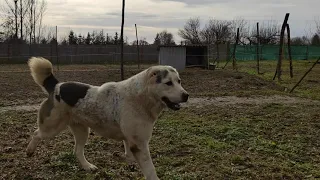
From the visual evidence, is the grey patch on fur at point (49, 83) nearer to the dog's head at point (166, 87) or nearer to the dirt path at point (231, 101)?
the dog's head at point (166, 87)

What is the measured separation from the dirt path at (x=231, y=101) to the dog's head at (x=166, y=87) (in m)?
6.34

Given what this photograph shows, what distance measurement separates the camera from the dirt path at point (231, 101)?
10680 mm

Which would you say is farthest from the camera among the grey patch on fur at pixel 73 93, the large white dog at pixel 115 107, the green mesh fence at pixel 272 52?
the green mesh fence at pixel 272 52

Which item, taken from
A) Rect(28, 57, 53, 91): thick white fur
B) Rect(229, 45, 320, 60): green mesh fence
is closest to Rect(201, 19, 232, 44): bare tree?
Rect(229, 45, 320, 60): green mesh fence

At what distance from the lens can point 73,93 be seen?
4.96m

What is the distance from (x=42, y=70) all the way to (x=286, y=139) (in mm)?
4238

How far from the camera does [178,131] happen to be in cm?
722

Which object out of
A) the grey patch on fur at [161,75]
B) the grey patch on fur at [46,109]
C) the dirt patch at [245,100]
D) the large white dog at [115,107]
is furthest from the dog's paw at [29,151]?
the dirt patch at [245,100]

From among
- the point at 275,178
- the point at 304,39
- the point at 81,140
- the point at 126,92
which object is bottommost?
the point at 275,178

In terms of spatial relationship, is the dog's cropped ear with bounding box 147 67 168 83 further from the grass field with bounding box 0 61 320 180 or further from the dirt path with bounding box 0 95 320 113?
the dirt path with bounding box 0 95 320 113

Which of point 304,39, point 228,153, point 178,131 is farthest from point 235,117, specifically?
point 304,39

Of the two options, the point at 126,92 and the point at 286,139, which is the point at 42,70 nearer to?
the point at 126,92

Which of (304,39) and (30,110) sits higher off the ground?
(304,39)

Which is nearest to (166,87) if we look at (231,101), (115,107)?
(115,107)
